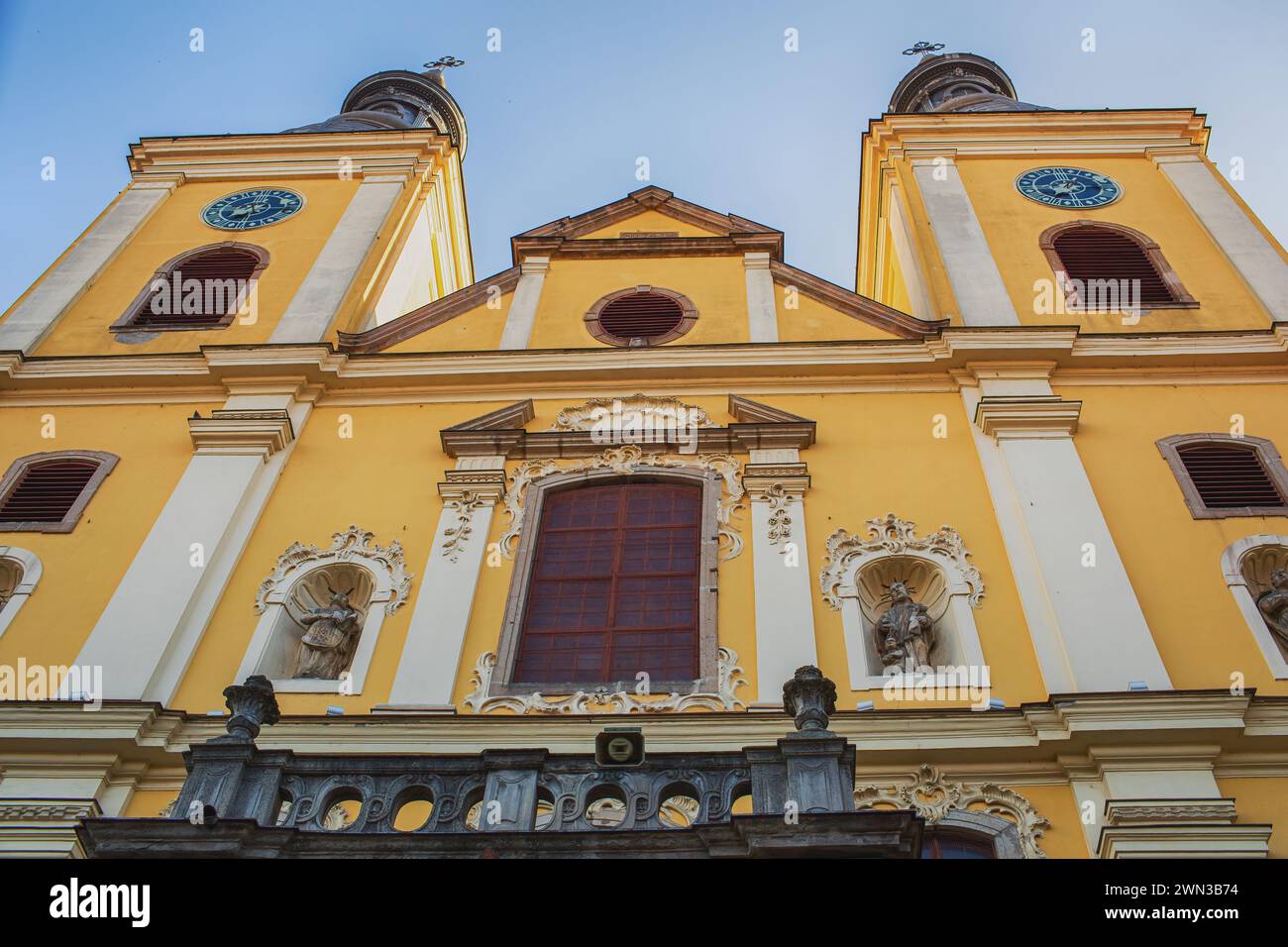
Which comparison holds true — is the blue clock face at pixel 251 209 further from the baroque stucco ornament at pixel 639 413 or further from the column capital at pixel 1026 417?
the column capital at pixel 1026 417

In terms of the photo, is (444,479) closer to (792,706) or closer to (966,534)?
(966,534)

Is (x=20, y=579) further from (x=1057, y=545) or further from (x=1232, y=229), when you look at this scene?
(x=1232, y=229)

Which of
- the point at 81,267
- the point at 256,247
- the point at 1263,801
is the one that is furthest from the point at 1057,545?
the point at 81,267

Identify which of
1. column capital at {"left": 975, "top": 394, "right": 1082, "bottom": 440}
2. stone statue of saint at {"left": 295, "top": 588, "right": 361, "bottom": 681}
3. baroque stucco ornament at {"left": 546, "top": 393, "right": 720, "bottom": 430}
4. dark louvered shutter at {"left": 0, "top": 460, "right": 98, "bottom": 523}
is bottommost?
stone statue of saint at {"left": 295, "top": 588, "right": 361, "bottom": 681}

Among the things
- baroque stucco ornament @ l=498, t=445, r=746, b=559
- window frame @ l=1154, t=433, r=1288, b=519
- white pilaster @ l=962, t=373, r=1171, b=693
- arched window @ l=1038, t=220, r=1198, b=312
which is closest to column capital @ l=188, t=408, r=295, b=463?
baroque stucco ornament @ l=498, t=445, r=746, b=559

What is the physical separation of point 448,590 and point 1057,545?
547 cm

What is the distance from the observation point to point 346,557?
41.9 feet

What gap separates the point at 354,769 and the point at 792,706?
2.66m

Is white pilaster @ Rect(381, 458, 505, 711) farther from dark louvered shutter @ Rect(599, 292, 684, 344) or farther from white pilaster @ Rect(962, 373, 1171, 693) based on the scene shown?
white pilaster @ Rect(962, 373, 1171, 693)

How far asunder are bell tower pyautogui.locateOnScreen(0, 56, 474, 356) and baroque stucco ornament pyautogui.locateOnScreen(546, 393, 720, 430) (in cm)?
364

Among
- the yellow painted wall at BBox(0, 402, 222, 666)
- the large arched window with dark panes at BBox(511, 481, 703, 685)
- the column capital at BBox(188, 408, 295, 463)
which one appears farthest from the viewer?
the column capital at BBox(188, 408, 295, 463)

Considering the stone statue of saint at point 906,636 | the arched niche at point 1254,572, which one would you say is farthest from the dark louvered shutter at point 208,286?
the arched niche at point 1254,572

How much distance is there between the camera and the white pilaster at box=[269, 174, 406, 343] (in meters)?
16.8
